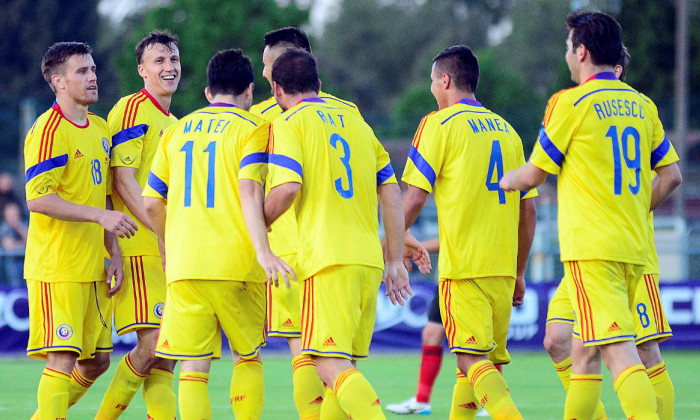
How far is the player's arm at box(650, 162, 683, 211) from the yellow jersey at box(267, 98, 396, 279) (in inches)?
70.1

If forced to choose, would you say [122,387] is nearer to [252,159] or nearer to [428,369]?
[252,159]

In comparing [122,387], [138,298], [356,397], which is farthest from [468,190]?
[122,387]

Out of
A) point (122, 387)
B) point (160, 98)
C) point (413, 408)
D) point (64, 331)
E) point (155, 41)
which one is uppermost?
point (155, 41)

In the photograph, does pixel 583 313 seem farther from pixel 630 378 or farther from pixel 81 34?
pixel 81 34

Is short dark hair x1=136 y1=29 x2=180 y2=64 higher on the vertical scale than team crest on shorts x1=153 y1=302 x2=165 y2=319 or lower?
higher

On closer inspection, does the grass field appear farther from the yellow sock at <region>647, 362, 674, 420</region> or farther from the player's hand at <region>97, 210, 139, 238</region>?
the player's hand at <region>97, 210, 139, 238</region>

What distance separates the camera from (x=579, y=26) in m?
5.83

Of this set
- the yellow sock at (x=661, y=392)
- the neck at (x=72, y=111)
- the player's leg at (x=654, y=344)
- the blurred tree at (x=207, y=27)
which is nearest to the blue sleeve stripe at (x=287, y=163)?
the neck at (x=72, y=111)

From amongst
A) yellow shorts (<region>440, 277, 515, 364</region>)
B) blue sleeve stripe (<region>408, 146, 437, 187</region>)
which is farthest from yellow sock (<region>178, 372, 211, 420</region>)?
blue sleeve stripe (<region>408, 146, 437, 187</region>)

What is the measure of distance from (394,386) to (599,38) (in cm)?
566

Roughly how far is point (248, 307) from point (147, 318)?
0.98 metres

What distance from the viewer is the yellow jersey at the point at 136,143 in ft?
22.0

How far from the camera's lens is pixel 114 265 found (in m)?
6.59

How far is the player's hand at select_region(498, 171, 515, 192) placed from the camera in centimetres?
590
